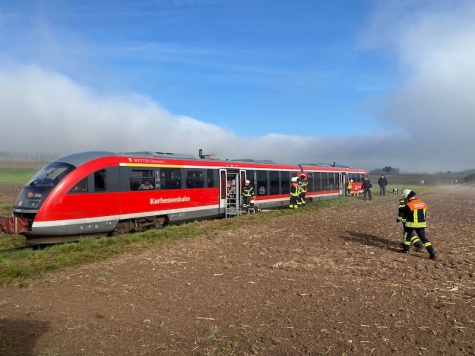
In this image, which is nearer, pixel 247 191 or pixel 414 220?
pixel 414 220

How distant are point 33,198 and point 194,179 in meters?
6.58

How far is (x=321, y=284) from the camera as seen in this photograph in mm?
6855

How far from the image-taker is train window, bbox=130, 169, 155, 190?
41.8 ft

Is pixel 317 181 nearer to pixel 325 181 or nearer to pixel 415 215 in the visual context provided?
pixel 325 181

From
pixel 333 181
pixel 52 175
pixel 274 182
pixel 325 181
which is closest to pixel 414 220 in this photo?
pixel 52 175

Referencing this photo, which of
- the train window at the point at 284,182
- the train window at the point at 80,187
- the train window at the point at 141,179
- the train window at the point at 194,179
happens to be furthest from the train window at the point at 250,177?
the train window at the point at 80,187

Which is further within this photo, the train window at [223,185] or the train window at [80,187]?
the train window at [223,185]

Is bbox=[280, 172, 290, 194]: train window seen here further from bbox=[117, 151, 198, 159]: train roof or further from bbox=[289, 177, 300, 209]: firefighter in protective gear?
bbox=[117, 151, 198, 159]: train roof

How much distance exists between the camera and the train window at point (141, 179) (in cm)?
1274

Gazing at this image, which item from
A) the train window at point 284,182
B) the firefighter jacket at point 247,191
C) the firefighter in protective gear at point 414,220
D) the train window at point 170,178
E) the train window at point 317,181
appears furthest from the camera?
the train window at point 317,181

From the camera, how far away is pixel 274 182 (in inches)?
857

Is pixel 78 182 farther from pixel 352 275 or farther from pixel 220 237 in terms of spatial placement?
pixel 352 275

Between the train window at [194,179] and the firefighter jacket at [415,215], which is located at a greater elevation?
the train window at [194,179]

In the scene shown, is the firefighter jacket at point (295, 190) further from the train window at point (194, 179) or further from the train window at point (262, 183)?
the train window at point (194, 179)
